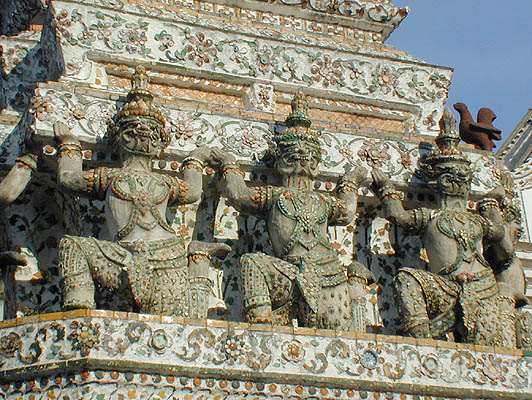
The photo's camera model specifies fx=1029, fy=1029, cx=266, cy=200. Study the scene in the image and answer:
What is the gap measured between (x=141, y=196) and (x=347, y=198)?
74.8 inches

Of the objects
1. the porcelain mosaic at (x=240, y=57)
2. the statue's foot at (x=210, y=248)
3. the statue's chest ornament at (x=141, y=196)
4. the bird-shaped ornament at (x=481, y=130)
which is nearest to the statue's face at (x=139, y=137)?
the statue's chest ornament at (x=141, y=196)

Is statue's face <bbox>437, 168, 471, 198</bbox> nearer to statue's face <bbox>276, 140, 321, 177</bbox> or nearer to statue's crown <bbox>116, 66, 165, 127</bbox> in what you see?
statue's face <bbox>276, 140, 321, 177</bbox>

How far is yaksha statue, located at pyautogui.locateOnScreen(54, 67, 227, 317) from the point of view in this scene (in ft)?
25.6

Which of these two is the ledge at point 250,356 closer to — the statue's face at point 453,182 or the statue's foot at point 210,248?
the statue's foot at point 210,248

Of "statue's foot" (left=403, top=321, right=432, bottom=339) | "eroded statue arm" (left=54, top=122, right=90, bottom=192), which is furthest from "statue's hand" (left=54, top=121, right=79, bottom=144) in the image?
"statue's foot" (left=403, top=321, right=432, bottom=339)

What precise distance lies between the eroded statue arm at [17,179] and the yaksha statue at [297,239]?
164cm

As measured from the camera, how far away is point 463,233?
9.05 meters

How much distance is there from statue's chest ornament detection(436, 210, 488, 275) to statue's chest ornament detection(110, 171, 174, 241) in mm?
2466

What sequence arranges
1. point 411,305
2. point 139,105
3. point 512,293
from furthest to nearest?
1. point 512,293
2. point 139,105
3. point 411,305

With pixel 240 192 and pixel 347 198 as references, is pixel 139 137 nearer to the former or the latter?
pixel 240 192

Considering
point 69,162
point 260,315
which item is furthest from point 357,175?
point 69,162

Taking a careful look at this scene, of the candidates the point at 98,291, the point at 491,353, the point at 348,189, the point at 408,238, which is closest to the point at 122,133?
the point at 98,291

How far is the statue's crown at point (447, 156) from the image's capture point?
9570 mm

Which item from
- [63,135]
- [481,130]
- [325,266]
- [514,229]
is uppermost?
[481,130]
